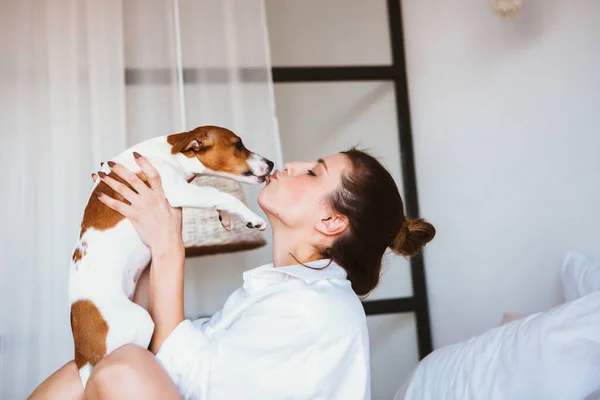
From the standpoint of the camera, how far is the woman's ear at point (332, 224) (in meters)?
1.33

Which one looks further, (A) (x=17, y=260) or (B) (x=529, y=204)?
(B) (x=529, y=204)

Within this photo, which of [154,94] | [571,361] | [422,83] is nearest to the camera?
[571,361]

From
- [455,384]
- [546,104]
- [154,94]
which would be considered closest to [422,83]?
[546,104]

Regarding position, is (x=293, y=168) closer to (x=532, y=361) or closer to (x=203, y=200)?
(x=203, y=200)

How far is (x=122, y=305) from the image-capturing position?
1.19m

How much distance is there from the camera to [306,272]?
1.19 metres

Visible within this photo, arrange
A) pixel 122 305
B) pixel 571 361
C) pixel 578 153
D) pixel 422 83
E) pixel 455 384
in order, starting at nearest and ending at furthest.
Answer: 1. pixel 122 305
2. pixel 571 361
3. pixel 455 384
4. pixel 578 153
5. pixel 422 83

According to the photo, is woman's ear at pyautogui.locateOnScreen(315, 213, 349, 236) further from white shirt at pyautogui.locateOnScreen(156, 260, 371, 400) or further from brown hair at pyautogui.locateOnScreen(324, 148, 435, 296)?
white shirt at pyautogui.locateOnScreen(156, 260, 371, 400)

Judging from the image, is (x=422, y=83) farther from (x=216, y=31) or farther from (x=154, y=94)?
(x=154, y=94)

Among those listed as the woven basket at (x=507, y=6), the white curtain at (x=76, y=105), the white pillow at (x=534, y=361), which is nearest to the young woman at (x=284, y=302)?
the white pillow at (x=534, y=361)

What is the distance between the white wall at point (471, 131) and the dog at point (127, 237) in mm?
1032

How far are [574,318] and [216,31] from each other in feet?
5.05

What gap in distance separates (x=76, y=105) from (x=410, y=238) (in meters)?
1.30

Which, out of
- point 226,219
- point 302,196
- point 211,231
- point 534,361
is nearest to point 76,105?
point 211,231
